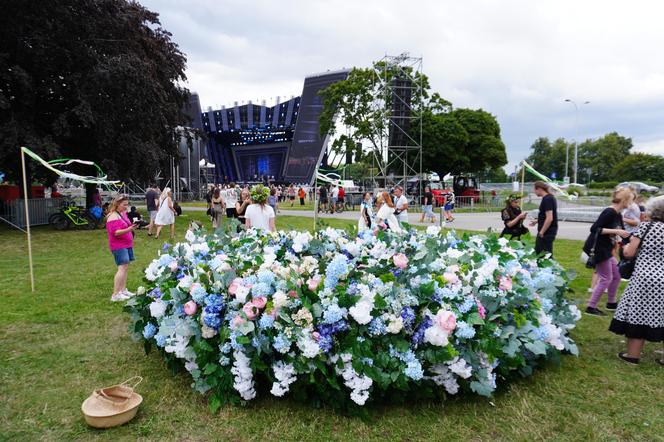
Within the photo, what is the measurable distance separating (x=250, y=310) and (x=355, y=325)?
80 centimetres

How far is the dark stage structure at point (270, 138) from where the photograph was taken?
7294 centimetres

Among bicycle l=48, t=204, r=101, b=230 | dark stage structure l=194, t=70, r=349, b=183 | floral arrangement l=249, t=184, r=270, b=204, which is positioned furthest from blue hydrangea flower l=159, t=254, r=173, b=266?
dark stage structure l=194, t=70, r=349, b=183

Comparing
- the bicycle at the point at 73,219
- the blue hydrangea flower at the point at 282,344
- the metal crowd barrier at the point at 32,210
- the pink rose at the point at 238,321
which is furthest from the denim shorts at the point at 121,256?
the metal crowd barrier at the point at 32,210

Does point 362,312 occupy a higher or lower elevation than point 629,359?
higher

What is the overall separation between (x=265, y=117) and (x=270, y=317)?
84.4 metres

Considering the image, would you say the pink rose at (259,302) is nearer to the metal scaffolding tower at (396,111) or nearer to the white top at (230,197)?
the white top at (230,197)

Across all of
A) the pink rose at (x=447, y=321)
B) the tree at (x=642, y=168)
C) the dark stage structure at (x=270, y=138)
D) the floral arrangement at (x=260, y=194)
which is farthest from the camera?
the dark stage structure at (x=270, y=138)

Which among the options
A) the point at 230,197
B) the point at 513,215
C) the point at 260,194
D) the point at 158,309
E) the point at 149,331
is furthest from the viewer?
the point at 230,197

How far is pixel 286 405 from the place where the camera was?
3621 millimetres

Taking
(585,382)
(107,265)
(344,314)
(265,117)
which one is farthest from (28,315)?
(265,117)

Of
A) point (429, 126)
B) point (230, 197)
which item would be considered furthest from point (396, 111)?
point (230, 197)

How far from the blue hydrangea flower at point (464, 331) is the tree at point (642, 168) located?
6312 centimetres

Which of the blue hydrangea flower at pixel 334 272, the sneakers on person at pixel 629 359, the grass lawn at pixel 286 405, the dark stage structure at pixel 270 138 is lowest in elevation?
the grass lawn at pixel 286 405

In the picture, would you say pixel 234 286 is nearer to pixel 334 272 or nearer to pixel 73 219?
pixel 334 272
